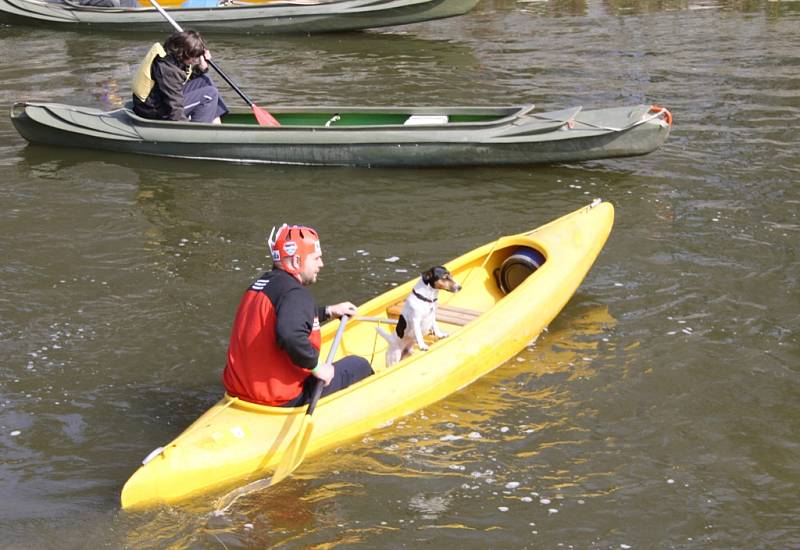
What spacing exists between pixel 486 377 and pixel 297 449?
1718 mm

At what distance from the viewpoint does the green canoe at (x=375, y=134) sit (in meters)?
11.3

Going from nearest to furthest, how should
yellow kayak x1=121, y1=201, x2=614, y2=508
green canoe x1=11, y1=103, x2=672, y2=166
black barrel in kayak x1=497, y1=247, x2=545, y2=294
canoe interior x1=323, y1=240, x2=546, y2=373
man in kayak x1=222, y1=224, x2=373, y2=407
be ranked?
man in kayak x1=222, y1=224, x2=373, y2=407, yellow kayak x1=121, y1=201, x2=614, y2=508, canoe interior x1=323, y1=240, x2=546, y2=373, black barrel in kayak x1=497, y1=247, x2=545, y2=294, green canoe x1=11, y1=103, x2=672, y2=166

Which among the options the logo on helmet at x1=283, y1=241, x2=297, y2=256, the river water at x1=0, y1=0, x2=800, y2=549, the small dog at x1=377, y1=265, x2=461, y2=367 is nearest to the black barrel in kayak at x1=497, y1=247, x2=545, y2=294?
the river water at x1=0, y1=0, x2=800, y2=549

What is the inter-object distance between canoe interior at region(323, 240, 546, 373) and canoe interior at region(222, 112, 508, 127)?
12.7 ft

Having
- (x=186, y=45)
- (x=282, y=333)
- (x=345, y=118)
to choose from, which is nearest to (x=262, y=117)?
(x=345, y=118)

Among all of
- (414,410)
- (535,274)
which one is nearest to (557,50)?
(535,274)

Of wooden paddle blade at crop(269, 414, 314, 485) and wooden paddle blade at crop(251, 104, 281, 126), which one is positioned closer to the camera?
wooden paddle blade at crop(269, 414, 314, 485)

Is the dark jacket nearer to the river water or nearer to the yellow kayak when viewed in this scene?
the river water

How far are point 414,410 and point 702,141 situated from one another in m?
6.94

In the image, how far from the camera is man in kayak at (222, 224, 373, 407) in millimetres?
5793

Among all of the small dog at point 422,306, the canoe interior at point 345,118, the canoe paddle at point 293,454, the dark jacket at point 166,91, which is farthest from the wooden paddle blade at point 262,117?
the canoe paddle at point 293,454

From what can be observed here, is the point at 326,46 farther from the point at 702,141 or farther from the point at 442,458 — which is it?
the point at 442,458

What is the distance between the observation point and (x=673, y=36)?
59.8ft

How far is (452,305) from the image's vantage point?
8.12m
